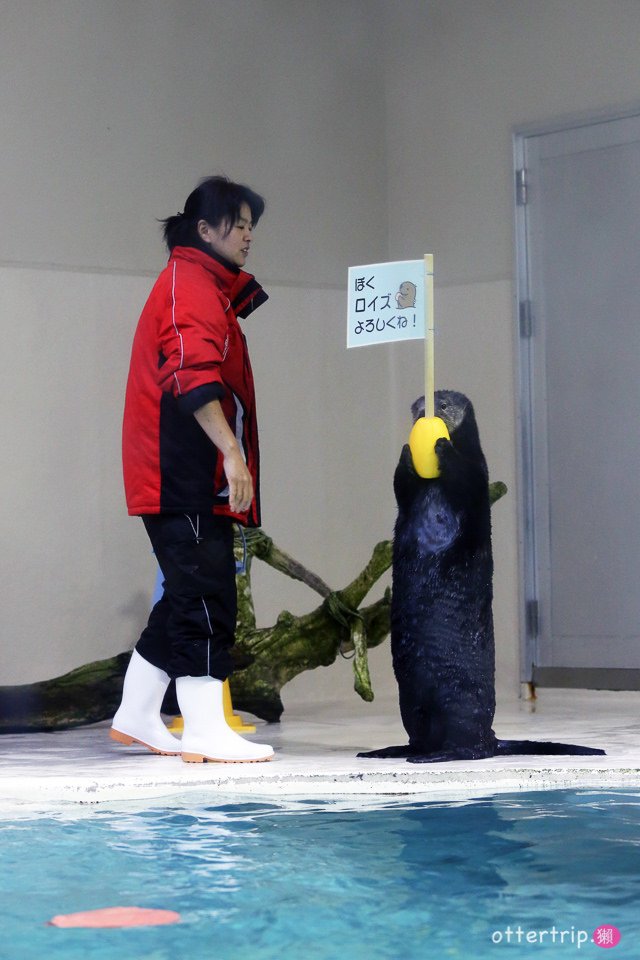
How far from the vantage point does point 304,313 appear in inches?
262

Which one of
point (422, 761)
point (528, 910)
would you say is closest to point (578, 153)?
point (422, 761)

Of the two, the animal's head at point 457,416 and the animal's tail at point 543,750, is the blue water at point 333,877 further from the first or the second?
the animal's head at point 457,416

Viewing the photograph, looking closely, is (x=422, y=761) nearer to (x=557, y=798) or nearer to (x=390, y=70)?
(x=557, y=798)

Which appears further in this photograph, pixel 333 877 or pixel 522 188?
pixel 522 188

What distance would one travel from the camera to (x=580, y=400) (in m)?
6.44

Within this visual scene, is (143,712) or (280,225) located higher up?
(280,225)

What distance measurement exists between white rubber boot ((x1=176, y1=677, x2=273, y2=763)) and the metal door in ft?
9.70

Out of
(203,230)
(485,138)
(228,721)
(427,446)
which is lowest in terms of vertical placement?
(228,721)

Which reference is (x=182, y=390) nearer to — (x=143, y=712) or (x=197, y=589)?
(x=197, y=589)

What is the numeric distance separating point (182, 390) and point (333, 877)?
5.30 feet

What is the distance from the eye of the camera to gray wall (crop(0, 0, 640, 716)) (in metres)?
5.71

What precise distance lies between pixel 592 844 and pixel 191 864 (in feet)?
2.39

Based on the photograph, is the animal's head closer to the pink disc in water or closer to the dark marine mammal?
the dark marine mammal

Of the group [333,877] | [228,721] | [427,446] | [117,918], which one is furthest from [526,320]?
[117,918]
